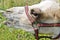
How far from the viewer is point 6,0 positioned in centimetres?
426

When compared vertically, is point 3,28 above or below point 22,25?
below

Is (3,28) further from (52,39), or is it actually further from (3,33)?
(52,39)

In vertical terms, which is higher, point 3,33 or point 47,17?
point 47,17

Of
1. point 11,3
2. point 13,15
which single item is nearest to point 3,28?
point 11,3

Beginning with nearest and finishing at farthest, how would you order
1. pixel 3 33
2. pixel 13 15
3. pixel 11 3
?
1. pixel 13 15
2. pixel 3 33
3. pixel 11 3

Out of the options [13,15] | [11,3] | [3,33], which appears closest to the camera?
[13,15]

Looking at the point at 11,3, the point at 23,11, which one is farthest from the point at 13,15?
the point at 11,3

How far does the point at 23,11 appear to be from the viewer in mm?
2342

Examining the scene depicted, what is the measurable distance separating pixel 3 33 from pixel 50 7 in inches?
55.9

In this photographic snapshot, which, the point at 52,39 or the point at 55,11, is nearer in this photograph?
the point at 55,11

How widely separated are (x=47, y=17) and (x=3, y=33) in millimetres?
1399

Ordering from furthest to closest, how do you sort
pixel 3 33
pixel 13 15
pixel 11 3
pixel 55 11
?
pixel 11 3 → pixel 3 33 → pixel 13 15 → pixel 55 11

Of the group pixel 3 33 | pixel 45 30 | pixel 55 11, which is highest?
pixel 55 11

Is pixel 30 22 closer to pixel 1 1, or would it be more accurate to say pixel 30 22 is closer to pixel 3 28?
pixel 3 28
